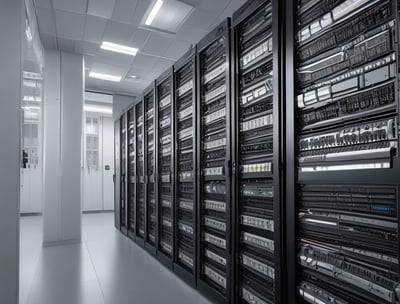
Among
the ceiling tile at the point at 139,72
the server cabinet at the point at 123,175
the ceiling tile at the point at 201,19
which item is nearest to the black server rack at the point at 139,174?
the server cabinet at the point at 123,175

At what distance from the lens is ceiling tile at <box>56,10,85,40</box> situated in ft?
13.6

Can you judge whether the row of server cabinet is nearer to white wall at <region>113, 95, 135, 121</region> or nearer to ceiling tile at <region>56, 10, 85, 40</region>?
ceiling tile at <region>56, 10, 85, 40</region>

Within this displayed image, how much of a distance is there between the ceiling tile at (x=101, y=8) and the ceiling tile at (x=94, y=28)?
13 cm

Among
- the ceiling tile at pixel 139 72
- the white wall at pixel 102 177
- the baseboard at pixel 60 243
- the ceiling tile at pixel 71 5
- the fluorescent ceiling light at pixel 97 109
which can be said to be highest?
the ceiling tile at pixel 71 5

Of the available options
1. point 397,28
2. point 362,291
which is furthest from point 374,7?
point 362,291

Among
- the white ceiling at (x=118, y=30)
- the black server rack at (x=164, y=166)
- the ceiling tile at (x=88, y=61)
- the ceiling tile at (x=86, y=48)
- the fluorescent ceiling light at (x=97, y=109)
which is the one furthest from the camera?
the fluorescent ceiling light at (x=97, y=109)

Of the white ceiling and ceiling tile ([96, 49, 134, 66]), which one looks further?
ceiling tile ([96, 49, 134, 66])

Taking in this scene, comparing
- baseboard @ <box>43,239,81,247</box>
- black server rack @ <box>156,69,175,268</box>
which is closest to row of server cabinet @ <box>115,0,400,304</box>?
black server rack @ <box>156,69,175,268</box>

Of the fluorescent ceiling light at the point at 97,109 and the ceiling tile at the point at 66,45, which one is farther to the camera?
the fluorescent ceiling light at the point at 97,109

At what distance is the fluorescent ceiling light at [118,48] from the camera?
16.6 feet

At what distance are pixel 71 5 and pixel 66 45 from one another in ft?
4.59

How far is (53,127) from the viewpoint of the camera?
510 cm

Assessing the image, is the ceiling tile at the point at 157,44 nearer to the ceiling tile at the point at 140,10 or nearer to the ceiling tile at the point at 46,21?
the ceiling tile at the point at 140,10

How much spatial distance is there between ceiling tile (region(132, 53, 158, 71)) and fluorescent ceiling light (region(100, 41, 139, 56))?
17cm
